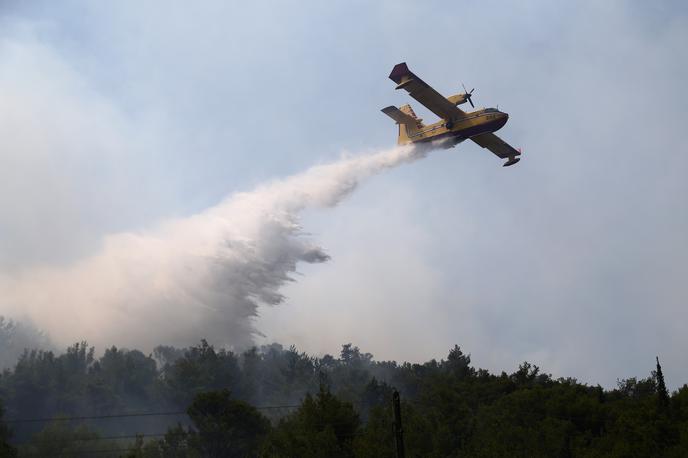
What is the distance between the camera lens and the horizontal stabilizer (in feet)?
188

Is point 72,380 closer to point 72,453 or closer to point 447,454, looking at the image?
point 72,453

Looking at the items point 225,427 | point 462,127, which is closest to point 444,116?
point 462,127

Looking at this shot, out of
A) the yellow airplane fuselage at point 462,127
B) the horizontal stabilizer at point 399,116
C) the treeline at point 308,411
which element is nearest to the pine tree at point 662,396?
the treeline at point 308,411

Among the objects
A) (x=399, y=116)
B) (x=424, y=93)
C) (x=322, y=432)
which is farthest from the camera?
(x=399, y=116)

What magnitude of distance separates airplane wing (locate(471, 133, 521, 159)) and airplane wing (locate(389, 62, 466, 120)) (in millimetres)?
6321

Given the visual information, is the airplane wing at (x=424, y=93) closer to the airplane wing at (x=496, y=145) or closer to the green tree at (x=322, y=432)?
the airplane wing at (x=496, y=145)

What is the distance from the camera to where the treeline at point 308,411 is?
41.3 m

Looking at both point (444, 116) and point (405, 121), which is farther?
point (405, 121)

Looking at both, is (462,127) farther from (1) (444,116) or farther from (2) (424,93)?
(2) (424,93)

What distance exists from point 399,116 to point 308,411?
86.1ft

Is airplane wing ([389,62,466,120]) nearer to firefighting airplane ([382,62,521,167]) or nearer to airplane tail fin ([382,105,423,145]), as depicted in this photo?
firefighting airplane ([382,62,521,167])

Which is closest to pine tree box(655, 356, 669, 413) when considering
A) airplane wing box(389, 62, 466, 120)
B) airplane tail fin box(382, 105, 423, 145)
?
airplane wing box(389, 62, 466, 120)

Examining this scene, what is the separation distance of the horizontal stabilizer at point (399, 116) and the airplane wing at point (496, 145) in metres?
5.62

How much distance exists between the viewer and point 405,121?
58.0 meters
